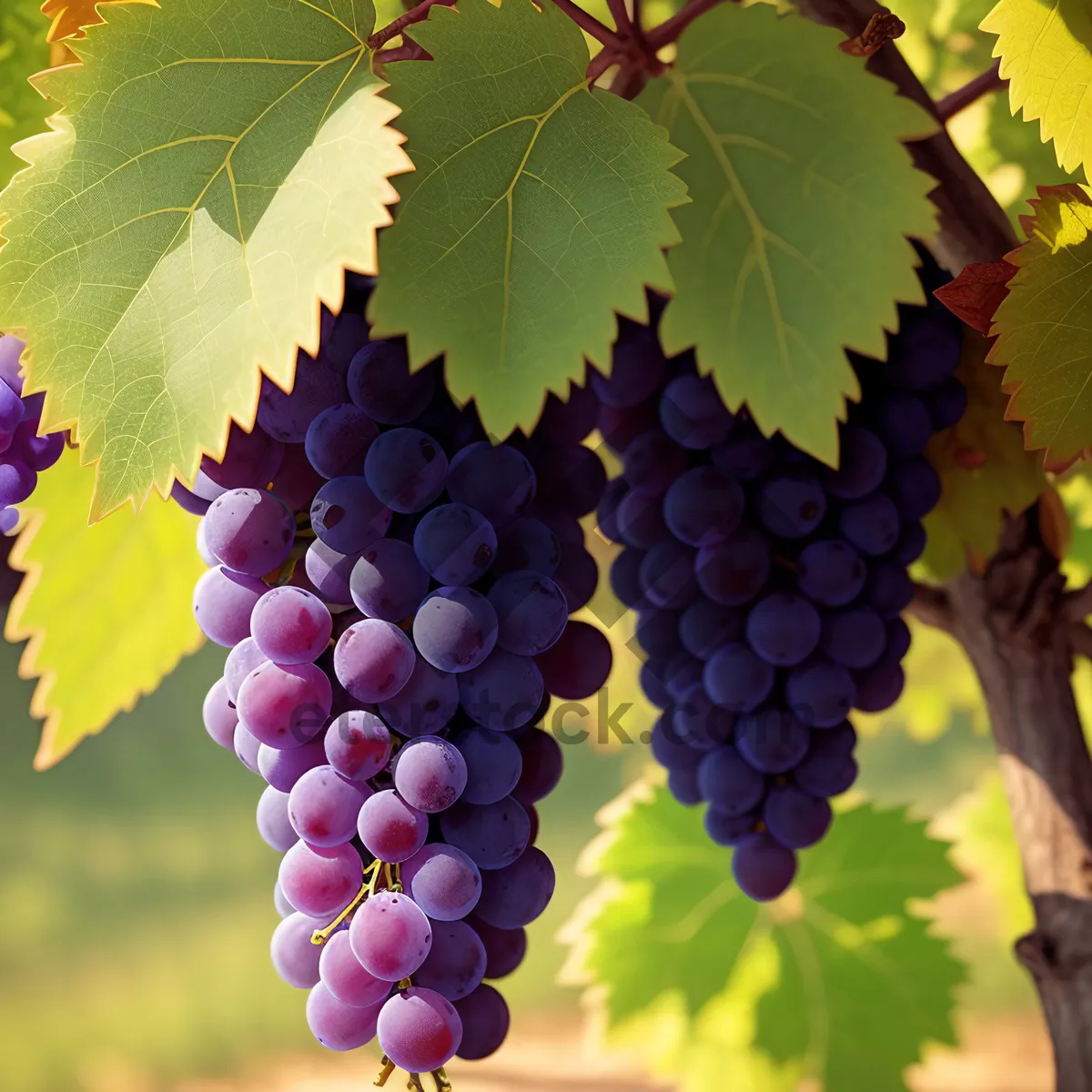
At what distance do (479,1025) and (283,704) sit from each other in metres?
0.13

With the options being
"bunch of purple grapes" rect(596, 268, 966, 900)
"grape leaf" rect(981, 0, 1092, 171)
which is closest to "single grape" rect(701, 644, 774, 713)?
"bunch of purple grapes" rect(596, 268, 966, 900)

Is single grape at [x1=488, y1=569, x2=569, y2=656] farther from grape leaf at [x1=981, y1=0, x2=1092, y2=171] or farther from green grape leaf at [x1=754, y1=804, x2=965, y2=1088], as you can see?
green grape leaf at [x1=754, y1=804, x2=965, y2=1088]

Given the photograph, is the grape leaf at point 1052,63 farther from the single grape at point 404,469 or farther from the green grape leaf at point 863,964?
the green grape leaf at point 863,964

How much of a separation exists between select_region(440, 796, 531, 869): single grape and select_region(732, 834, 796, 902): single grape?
0.18 m

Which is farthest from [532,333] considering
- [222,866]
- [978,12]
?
[222,866]

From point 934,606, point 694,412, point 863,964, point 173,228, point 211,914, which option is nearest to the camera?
point 173,228

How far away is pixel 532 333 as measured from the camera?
354mm

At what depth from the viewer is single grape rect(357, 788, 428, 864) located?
0.35m

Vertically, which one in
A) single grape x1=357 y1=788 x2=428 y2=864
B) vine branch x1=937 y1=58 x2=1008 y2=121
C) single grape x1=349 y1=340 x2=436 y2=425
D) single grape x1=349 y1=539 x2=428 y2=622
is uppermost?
vine branch x1=937 y1=58 x2=1008 y2=121

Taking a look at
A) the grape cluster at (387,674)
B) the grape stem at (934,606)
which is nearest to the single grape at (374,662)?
the grape cluster at (387,674)

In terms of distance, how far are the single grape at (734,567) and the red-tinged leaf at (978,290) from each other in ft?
0.43

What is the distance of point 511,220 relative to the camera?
0.36 metres

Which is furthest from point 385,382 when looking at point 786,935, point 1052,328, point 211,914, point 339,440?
point 211,914

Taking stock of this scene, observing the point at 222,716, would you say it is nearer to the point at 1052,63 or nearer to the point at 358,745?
the point at 358,745
